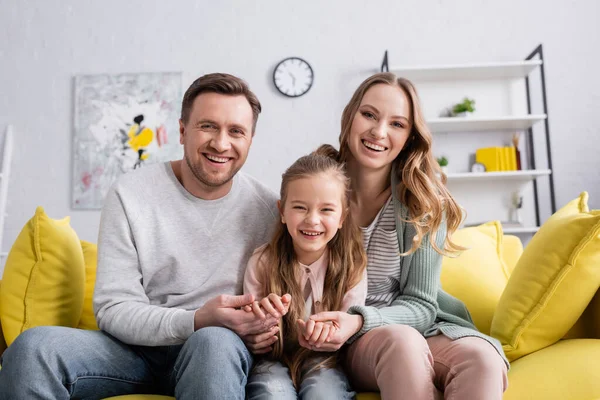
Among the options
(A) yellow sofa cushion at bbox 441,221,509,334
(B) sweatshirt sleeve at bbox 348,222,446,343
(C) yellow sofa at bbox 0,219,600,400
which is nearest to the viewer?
(C) yellow sofa at bbox 0,219,600,400

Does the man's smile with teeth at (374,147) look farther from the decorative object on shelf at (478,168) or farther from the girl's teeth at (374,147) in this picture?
the decorative object on shelf at (478,168)

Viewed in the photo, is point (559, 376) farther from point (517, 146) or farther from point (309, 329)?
point (517, 146)

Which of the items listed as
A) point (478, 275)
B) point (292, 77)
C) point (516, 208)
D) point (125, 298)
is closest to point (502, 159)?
point (516, 208)

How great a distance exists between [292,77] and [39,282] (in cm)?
251

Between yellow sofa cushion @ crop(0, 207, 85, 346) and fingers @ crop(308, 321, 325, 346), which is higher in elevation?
yellow sofa cushion @ crop(0, 207, 85, 346)

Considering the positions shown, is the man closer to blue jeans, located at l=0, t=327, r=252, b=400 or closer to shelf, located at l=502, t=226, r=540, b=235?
blue jeans, located at l=0, t=327, r=252, b=400

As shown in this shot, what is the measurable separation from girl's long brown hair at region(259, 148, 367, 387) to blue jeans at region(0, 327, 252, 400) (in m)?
0.13

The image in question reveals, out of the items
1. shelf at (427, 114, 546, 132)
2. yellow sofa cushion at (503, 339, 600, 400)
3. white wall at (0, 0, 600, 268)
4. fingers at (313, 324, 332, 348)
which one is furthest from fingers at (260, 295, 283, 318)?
white wall at (0, 0, 600, 268)

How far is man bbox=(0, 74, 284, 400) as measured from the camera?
118cm

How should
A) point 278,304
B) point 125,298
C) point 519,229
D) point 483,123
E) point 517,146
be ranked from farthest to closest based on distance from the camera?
point 517,146, point 483,123, point 519,229, point 125,298, point 278,304

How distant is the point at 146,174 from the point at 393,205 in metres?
0.66

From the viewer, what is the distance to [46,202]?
3.80 meters

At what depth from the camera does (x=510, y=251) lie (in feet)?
6.64

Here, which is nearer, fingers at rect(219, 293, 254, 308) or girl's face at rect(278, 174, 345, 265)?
fingers at rect(219, 293, 254, 308)
